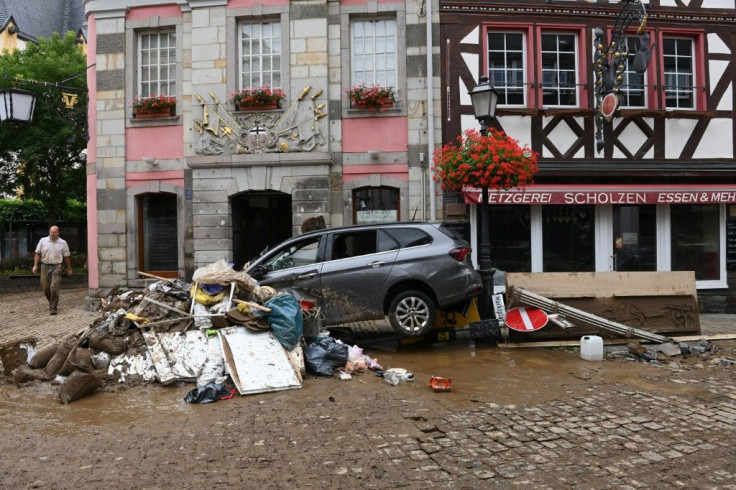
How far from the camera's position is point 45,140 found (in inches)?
711

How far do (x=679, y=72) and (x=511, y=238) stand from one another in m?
5.42

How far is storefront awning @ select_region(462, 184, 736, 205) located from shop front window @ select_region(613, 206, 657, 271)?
65 centimetres

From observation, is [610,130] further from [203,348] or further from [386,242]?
[203,348]

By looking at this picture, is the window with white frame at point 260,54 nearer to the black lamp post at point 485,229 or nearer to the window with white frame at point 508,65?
the window with white frame at point 508,65

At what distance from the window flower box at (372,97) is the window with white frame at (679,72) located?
6.15 m

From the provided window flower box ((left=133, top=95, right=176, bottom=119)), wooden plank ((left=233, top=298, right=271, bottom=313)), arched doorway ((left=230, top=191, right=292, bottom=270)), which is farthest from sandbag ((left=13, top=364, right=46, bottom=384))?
window flower box ((left=133, top=95, right=176, bottom=119))

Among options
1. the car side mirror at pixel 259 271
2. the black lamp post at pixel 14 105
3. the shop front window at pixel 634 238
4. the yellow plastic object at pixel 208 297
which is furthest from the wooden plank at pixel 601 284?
the black lamp post at pixel 14 105

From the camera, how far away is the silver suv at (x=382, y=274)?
811cm

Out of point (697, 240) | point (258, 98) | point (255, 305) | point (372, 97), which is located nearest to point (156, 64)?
point (258, 98)

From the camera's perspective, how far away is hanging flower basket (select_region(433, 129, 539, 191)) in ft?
28.8

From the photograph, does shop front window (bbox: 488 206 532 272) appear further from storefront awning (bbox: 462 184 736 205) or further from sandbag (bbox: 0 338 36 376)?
sandbag (bbox: 0 338 36 376)

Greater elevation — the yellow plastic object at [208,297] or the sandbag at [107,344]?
the yellow plastic object at [208,297]

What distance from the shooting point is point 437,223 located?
28.0ft

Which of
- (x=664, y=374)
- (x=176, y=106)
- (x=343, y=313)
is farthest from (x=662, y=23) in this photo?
(x=176, y=106)
